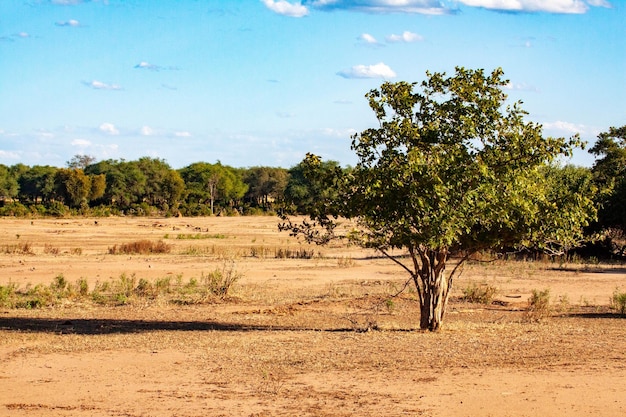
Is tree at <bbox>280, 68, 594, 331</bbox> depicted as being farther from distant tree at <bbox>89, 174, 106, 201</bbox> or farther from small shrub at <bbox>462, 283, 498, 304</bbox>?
distant tree at <bbox>89, 174, 106, 201</bbox>

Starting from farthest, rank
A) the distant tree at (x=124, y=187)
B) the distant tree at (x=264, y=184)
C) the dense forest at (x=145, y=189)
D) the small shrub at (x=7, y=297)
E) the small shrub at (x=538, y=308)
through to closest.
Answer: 1. the distant tree at (x=264, y=184)
2. the distant tree at (x=124, y=187)
3. the dense forest at (x=145, y=189)
4. the small shrub at (x=7, y=297)
5. the small shrub at (x=538, y=308)

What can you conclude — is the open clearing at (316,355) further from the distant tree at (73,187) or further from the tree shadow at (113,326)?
the distant tree at (73,187)

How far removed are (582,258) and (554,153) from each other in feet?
84.4

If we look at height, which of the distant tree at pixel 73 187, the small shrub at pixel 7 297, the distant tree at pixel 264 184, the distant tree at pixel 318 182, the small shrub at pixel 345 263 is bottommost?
the small shrub at pixel 7 297

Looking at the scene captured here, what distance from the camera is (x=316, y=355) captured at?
1448cm

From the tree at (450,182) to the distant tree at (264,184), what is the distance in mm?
94620

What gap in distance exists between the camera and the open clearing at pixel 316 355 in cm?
1116


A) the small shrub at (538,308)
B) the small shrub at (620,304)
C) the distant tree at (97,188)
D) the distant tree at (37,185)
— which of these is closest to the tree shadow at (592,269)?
the small shrub at (620,304)

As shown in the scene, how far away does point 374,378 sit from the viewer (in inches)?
495

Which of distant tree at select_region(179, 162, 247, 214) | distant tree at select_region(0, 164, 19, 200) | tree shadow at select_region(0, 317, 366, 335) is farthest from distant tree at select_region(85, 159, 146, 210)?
tree shadow at select_region(0, 317, 366, 335)

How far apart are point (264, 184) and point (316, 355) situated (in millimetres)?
102832

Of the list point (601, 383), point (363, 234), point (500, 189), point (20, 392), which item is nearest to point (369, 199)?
point (363, 234)

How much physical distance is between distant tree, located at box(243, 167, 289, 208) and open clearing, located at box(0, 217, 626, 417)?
8503 cm

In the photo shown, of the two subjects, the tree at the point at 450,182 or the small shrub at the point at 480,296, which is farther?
the small shrub at the point at 480,296
